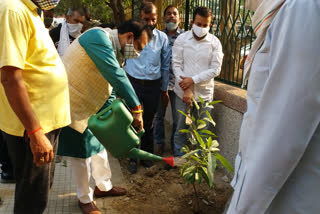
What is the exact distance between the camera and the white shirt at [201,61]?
3339mm

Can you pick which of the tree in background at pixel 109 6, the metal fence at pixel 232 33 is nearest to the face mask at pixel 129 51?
the metal fence at pixel 232 33

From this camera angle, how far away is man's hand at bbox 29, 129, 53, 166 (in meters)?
1.64

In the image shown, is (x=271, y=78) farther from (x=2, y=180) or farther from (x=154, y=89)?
(x=2, y=180)

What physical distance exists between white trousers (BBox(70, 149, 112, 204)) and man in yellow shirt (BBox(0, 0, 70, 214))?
68 centimetres

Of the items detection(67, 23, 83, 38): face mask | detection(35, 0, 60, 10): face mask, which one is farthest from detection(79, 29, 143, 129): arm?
detection(67, 23, 83, 38): face mask

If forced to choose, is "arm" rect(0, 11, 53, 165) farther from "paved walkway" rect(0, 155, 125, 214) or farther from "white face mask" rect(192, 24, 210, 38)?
"white face mask" rect(192, 24, 210, 38)

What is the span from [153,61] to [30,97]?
2048mm

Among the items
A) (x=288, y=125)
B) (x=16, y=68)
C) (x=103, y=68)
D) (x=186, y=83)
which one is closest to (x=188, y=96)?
(x=186, y=83)

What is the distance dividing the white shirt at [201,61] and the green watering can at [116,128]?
1.36 meters

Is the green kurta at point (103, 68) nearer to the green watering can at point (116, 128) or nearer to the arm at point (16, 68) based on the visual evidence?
the green watering can at point (116, 128)

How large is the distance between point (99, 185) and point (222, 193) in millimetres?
1236

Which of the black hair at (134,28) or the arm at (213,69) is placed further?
the arm at (213,69)

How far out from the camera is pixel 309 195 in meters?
0.95

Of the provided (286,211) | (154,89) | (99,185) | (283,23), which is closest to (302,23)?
(283,23)
